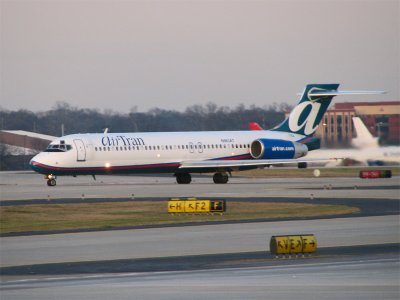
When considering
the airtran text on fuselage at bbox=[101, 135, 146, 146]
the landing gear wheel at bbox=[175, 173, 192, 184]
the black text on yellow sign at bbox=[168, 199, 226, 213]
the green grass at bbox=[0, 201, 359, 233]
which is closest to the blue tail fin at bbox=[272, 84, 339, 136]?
the landing gear wheel at bbox=[175, 173, 192, 184]

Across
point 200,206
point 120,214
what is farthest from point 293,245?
point 120,214

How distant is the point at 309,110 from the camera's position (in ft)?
251

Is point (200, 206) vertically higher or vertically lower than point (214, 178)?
lower

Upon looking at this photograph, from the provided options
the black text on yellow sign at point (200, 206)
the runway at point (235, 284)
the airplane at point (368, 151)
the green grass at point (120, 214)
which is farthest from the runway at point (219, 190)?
the runway at point (235, 284)

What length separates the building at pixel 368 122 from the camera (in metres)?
62.8

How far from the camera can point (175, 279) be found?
76.1 feet

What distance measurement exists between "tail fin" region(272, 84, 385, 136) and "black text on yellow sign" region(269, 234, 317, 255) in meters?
48.1

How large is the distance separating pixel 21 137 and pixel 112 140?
57.7 meters

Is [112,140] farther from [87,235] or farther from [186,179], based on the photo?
[87,235]

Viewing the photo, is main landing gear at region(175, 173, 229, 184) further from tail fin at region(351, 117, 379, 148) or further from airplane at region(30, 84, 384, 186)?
tail fin at region(351, 117, 379, 148)

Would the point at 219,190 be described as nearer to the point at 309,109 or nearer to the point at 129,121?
the point at 309,109

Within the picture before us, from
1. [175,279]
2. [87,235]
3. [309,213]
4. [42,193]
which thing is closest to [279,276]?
[175,279]

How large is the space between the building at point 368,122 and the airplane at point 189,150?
8.11ft

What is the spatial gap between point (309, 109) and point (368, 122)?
13473mm
